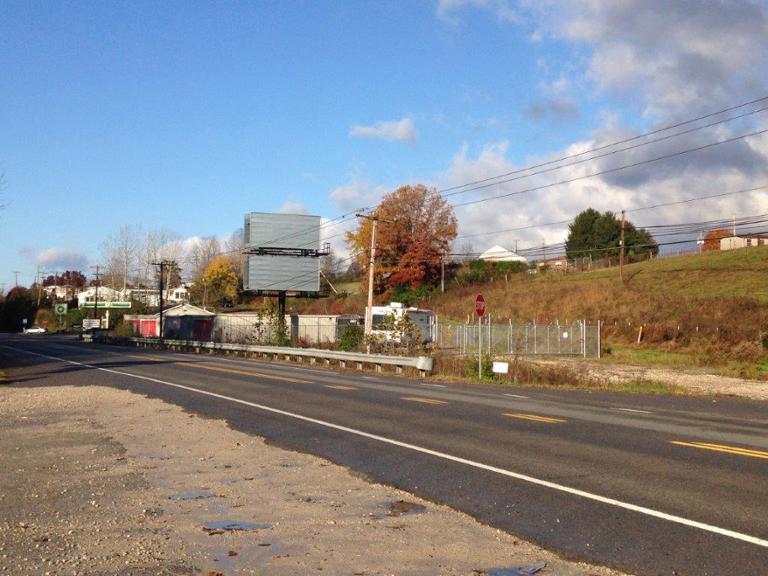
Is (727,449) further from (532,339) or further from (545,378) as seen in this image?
(532,339)

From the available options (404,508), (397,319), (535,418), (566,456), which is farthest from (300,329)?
(404,508)

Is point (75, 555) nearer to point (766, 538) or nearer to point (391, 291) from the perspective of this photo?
point (766, 538)

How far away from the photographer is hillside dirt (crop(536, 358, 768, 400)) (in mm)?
28828

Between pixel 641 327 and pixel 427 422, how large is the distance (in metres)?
44.0

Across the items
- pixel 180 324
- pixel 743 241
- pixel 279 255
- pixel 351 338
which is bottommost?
pixel 351 338

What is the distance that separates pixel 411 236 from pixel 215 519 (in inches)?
3249

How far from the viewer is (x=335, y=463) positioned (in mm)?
11648

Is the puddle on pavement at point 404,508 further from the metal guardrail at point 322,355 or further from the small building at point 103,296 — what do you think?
the small building at point 103,296

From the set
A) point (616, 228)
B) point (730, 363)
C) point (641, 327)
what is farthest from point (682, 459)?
point (616, 228)

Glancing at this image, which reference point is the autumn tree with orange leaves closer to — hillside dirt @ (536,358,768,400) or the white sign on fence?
hillside dirt @ (536,358,768,400)

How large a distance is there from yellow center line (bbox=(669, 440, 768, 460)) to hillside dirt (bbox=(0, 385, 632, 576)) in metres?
5.96

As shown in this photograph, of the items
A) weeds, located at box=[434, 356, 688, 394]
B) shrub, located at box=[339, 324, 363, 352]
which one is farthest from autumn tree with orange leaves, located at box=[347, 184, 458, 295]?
weeds, located at box=[434, 356, 688, 394]

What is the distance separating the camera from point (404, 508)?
28.4 feet

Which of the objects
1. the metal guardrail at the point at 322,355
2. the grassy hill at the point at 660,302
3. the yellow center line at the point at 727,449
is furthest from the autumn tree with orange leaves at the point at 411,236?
the yellow center line at the point at 727,449
